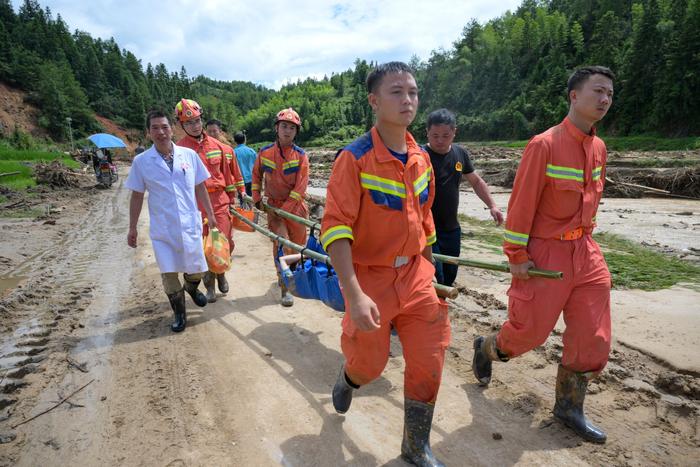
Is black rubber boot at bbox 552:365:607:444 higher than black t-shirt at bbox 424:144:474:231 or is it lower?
lower

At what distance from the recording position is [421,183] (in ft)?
7.62

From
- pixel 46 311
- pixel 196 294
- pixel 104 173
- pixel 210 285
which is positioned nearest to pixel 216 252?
pixel 196 294

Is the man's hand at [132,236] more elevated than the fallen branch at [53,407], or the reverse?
the man's hand at [132,236]

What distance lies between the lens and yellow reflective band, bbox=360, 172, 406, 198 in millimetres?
2166

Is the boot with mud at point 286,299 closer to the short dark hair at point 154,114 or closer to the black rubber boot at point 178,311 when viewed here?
the black rubber boot at point 178,311

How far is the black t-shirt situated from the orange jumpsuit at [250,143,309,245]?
6.27 ft

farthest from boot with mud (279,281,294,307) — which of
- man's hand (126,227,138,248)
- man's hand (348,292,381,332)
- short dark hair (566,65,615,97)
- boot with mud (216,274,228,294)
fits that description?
short dark hair (566,65,615,97)

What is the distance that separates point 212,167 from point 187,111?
72cm

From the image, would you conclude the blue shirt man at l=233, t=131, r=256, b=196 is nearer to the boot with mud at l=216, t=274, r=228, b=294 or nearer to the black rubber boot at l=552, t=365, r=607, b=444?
the boot with mud at l=216, t=274, r=228, b=294

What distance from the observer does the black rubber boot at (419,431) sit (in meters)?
2.30

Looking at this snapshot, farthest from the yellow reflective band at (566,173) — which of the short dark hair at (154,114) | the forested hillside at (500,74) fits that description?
the forested hillside at (500,74)

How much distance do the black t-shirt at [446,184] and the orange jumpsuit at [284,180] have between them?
1910 millimetres

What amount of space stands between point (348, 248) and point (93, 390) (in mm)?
2621

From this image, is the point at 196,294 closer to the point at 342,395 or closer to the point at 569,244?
the point at 342,395
